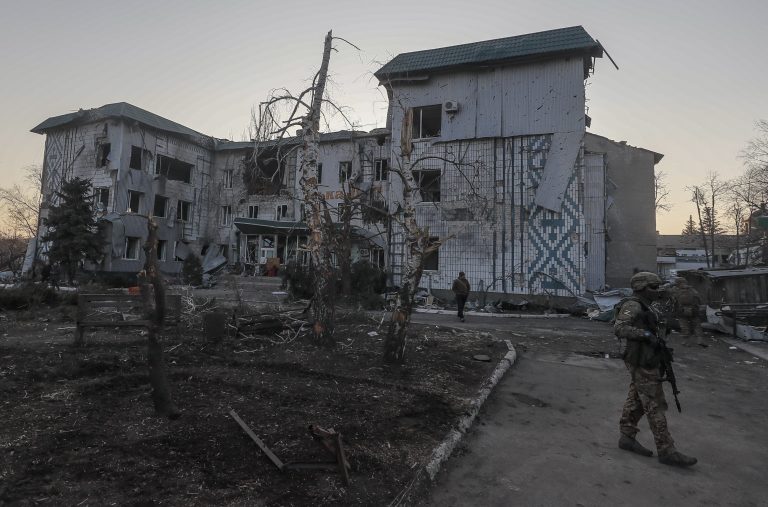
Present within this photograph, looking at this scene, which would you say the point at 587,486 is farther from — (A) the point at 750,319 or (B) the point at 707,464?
(A) the point at 750,319

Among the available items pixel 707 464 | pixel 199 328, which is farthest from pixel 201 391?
pixel 707 464

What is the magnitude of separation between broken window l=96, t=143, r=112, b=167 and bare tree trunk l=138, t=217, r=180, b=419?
92.1 feet

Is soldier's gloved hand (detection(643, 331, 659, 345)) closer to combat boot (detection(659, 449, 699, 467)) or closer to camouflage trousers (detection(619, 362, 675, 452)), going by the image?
camouflage trousers (detection(619, 362, 675, 452))

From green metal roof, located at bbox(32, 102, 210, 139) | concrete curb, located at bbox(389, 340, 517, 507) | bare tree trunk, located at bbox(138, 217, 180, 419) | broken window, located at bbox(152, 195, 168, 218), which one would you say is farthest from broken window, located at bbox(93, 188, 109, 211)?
concrete curb, located at bbox(389, 340, 517, 507)

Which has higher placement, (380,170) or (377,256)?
(380,170)

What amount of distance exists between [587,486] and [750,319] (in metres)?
11.9

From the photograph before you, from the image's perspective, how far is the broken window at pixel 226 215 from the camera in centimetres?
3042

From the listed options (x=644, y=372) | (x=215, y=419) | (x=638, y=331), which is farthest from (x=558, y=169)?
(x=215, y=419)

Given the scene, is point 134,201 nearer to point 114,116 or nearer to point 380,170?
point 114,116

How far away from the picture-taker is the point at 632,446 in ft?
13.5

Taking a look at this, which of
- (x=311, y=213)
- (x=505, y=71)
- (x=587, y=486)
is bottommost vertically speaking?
(x=587, y=486)

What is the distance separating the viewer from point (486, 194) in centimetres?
1948

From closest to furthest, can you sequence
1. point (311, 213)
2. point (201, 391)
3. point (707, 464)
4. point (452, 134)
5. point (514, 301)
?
point (707, 464)
point (201, 391)
point (311, 213)
point (514, 301)
point (452, 134)

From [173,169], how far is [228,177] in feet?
12.3
